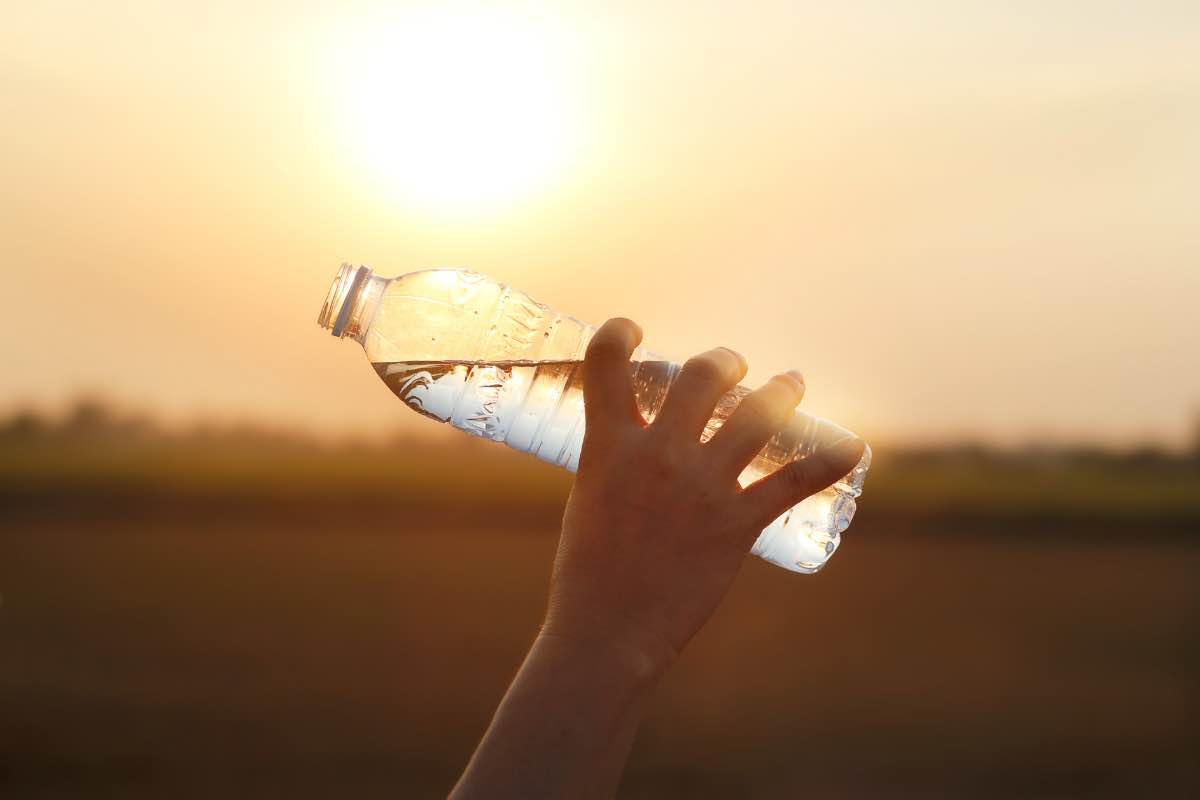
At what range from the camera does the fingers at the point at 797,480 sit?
3.89ft

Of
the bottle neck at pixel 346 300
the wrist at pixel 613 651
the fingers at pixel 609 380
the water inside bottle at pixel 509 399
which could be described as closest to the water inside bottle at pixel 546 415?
the water inside bottle at pixel 509 399

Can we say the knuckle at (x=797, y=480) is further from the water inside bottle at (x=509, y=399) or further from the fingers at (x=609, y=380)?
the water inside bottle at (x=509, y=399)

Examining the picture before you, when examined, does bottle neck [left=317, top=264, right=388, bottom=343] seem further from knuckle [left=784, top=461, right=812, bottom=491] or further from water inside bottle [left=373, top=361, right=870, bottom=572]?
knuckle [left=784, top=461, right=812, bottom=491]

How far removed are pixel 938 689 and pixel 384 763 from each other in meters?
4.04

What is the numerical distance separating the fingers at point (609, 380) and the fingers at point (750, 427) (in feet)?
0.29

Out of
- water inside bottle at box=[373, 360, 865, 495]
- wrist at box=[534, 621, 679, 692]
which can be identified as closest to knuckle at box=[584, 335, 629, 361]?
wrist at box=[534, 621, 679, 692]

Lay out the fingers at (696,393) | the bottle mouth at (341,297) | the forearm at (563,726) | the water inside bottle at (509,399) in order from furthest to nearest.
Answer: the water inside bottle at (509,399) < the bottle mouth at (341,297) < the fingers at (696,393) < the forearm at (563,726)

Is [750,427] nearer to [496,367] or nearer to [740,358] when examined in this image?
[740,358]

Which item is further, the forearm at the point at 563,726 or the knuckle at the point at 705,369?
the knuckle at the point at 705,369

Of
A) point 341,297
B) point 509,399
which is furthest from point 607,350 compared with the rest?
point 509,399

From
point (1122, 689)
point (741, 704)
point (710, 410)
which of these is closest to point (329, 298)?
point (710, 410)

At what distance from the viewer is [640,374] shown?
1997 millimetres

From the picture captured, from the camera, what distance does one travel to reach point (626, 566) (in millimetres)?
1136

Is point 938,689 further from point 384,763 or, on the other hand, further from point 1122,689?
point 384,763
